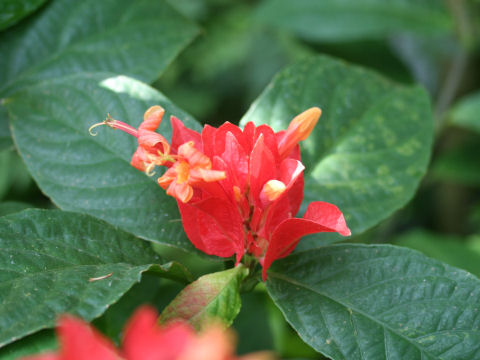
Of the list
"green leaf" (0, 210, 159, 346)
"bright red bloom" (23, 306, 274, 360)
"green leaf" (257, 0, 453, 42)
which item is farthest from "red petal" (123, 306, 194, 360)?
"green leaf" (257, 0, 453, 42)

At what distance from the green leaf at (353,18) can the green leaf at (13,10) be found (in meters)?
0.79

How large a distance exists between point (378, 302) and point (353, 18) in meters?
1.11

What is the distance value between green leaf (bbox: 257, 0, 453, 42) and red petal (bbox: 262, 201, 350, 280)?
97cm

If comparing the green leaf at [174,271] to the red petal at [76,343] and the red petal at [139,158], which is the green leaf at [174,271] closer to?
the red petal at [139,158]

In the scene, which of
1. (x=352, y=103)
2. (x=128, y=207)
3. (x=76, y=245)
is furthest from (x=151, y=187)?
(x=352, y=103)

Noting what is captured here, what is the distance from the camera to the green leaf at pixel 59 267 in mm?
507

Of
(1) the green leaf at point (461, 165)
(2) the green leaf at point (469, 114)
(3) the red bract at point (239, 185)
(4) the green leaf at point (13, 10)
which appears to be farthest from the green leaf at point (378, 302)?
(1) the green leaf at point (461, 165)

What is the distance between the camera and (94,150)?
0.78m

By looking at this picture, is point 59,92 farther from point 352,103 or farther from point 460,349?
point 460,349

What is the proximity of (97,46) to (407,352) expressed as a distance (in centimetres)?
71

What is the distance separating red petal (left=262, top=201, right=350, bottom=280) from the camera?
0.60 metres

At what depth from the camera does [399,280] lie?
65 cm

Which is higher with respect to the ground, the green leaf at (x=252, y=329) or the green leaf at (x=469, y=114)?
the green leaf at (x=469, y=114)

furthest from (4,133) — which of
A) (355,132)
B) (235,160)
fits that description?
(355,132)
